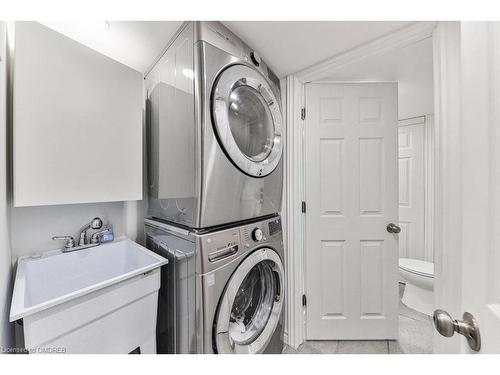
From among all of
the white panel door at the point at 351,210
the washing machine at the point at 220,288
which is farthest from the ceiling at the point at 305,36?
the washing machine at the point at 220,288

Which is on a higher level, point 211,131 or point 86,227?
point 211,131

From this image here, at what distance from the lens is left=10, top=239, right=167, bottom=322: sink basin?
0.84 meters

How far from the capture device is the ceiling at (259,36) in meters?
1.10

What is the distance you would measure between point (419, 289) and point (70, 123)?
3.06 metres

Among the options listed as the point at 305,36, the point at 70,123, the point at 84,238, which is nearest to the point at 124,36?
the point at 70,123

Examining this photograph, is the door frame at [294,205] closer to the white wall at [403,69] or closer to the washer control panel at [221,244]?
the white wall at [403,69]

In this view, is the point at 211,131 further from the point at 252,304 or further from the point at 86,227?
the point at 252,304

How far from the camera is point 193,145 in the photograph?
94cm

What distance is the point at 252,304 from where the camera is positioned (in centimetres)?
132

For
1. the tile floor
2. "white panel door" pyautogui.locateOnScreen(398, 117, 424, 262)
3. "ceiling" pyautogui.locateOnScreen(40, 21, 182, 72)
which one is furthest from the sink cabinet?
"white panel door" pyautogui.locateOnScreen(398, 117, 424, 262)

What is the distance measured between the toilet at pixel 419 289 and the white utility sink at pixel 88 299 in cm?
236

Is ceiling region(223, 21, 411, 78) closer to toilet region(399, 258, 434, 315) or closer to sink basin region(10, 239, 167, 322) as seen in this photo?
sink basin region(10, 239, 167, 322)

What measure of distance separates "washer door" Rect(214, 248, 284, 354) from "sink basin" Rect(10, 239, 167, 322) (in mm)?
377

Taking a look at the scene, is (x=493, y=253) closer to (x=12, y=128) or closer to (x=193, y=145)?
(x=193, y=145)
